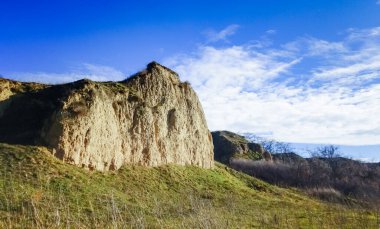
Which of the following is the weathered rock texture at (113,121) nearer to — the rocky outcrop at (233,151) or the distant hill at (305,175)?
the distant hill at (305,175)

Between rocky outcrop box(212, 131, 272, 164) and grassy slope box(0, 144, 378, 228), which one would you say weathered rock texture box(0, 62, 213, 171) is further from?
rocky outcrop box(212, 131, 272, 164)

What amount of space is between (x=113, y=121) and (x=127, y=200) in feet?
34.3

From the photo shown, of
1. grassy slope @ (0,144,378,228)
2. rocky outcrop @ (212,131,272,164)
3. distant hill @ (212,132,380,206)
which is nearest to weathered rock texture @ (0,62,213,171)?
grassy slope @ (0,144,378,228)

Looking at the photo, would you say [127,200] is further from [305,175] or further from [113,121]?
[305,175]

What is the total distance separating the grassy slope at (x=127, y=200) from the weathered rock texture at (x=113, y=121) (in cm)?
152

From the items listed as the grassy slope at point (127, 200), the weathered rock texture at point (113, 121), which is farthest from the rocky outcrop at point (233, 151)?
the grassy slope at point (127, 200)

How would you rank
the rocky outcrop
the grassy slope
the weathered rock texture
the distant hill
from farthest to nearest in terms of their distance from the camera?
the rocky outcrop
the distant hill
the weathered rock texture
the grassy slope

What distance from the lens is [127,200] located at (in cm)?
2623

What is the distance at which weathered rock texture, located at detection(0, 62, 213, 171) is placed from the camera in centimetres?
2981

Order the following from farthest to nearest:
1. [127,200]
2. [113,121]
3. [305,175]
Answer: [305,175] < [113,121] < [127,200]

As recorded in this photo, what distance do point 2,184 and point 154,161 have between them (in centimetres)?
1863

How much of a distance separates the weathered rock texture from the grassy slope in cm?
152

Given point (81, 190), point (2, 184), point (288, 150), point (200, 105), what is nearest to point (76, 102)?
point (81, 190)

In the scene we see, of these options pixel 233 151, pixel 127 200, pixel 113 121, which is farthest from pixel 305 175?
pixel 127 200
